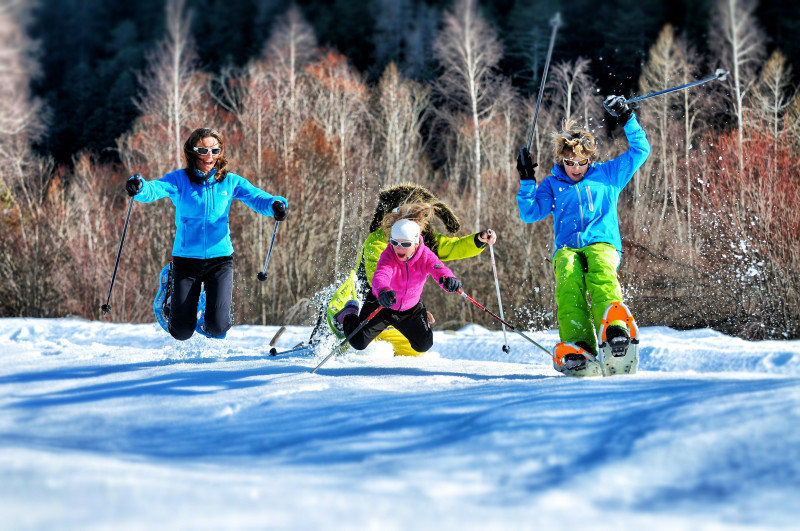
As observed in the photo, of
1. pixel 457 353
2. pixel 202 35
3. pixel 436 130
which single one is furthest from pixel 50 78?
pixel 457 353

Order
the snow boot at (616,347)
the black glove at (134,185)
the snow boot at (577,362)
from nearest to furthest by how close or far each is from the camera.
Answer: the snow boot at (616,347) < the snow boot at (577,362) < the black glove at (134,185)

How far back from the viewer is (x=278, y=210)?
5336mm

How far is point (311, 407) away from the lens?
320 centimetres

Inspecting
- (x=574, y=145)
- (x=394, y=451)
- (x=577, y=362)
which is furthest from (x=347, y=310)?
(x=394, y=451)

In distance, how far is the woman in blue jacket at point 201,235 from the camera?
5379 mm

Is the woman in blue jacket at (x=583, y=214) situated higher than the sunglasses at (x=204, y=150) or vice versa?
the sunglasses at (x=204, y=150)

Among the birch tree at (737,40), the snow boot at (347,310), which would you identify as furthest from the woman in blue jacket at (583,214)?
the birch tree at (737,40)

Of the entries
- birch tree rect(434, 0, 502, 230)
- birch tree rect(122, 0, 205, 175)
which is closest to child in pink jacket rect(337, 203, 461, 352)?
birch tree rect(122, 0, 205, 175)

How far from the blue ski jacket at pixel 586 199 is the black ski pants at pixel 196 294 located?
2226 mm

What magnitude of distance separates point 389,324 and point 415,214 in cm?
79

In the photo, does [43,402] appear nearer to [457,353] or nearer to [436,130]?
[457,353]

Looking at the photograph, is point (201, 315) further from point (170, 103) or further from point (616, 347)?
point (170, 103)

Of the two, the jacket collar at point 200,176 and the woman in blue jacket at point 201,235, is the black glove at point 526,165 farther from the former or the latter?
the jacket collar at point 200,176

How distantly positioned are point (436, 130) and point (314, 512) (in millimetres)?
24766
